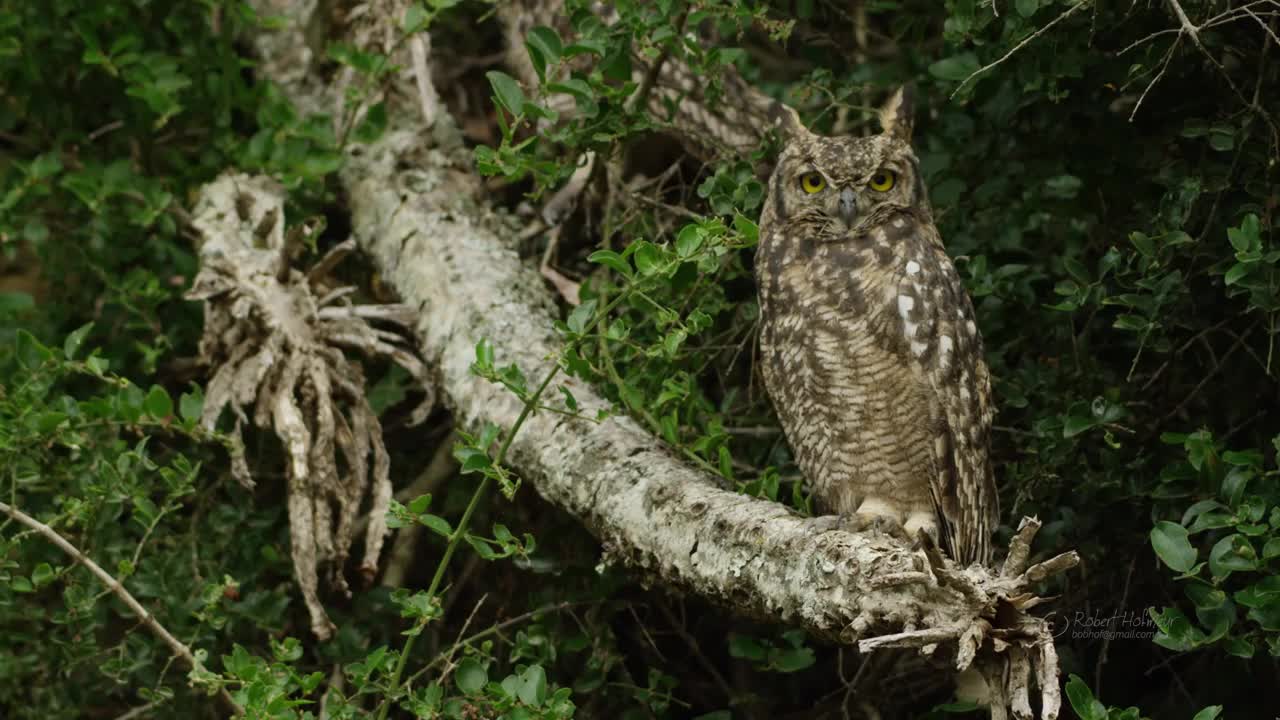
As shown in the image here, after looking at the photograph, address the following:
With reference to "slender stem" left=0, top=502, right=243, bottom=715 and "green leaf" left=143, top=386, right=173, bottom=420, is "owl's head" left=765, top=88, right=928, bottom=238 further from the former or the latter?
"slender stem" left=0, top=502, right=243, bottom=715

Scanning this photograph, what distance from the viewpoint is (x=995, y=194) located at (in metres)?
2.47

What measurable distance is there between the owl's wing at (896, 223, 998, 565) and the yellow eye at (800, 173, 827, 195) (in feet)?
0.83

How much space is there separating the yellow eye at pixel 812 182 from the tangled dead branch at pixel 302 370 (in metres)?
0.89

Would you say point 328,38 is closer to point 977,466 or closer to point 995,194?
point 995,194

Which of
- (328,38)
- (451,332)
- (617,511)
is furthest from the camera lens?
(328,38)

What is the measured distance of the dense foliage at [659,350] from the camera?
2.00 m

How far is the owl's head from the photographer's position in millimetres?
2285

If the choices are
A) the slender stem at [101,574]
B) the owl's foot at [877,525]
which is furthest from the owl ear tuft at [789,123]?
the slender stem at [101,574]

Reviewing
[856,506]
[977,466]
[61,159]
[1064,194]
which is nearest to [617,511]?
[856,506]

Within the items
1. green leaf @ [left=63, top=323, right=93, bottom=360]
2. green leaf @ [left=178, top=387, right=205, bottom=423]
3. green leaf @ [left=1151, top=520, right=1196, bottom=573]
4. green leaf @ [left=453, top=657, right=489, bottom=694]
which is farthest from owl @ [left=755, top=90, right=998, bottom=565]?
green leaf @ [left=63, top=323, right=93, bottom=360]

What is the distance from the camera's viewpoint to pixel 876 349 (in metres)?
2.20

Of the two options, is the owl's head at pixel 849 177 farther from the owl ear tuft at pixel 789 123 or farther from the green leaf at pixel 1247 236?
the green leaf at pixel 1247 236

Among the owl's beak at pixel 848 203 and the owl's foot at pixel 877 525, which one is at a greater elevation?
the owl's beak at pixel 848 203

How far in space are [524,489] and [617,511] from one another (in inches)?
24.4
